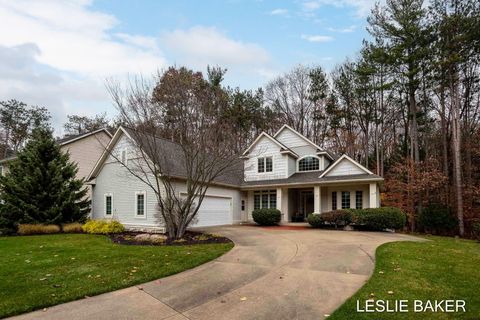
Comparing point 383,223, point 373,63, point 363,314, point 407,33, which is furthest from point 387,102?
point 363,314

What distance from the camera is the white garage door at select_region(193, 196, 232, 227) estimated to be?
59.7 ft

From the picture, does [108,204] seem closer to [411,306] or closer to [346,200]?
[346,200]

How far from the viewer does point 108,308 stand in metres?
4.97

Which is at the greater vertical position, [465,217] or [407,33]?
[407,33]

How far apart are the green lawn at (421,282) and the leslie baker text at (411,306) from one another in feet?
0.18

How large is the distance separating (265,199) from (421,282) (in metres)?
16.5

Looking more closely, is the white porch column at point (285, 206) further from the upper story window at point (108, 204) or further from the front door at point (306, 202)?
the upper story window at point (108, 204)

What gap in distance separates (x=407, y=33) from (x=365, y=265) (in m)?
20.4

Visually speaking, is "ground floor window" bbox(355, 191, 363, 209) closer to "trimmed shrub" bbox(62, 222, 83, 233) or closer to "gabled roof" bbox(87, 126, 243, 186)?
"gabled roof" bbox(87, 126, 243, 186)

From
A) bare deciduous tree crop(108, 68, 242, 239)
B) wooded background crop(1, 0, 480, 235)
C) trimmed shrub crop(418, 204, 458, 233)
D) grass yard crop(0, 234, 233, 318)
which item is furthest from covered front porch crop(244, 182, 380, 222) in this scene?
grass yard crop(0, 234, 233, 318)

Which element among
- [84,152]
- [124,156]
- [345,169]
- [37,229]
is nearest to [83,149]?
[84,152]

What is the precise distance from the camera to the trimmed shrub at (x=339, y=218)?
16.8 metres

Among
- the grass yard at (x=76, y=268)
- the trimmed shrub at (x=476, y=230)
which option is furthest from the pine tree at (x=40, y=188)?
the trimmed shrub at (x=476, y=230)

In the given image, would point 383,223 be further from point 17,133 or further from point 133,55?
point 17,133
